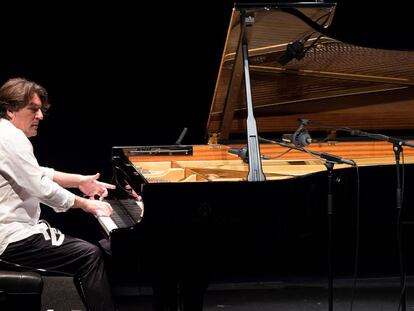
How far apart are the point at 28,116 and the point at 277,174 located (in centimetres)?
127

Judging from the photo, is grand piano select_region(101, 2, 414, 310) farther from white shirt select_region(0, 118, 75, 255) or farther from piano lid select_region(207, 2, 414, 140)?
white shirt select_region(0, 118, 75, 255)

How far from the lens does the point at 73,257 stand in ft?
11.5

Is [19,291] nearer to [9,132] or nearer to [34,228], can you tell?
[34,228]

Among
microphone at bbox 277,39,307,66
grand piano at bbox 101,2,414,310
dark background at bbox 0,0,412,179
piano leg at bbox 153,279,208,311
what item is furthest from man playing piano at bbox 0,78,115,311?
dark background at bbox 0,0,412,179

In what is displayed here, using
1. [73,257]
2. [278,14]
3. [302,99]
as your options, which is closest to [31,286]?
[73,257]

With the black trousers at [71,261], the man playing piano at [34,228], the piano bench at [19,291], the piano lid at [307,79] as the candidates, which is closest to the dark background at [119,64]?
the piano lid at [307,79]

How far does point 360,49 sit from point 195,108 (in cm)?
146

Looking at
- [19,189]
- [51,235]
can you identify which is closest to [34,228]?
[51,235]

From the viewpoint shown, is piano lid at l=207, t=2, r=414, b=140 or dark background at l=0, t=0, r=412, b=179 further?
dark background at l=0, t=0, r=412, b=179

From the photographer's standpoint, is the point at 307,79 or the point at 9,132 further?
the point at 307,79

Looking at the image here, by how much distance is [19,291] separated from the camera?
3.33 meters

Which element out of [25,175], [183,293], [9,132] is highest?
[9,132]

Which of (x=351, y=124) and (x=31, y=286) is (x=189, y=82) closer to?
(x=351, y=124)

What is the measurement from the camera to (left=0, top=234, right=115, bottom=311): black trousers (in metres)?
3.49
